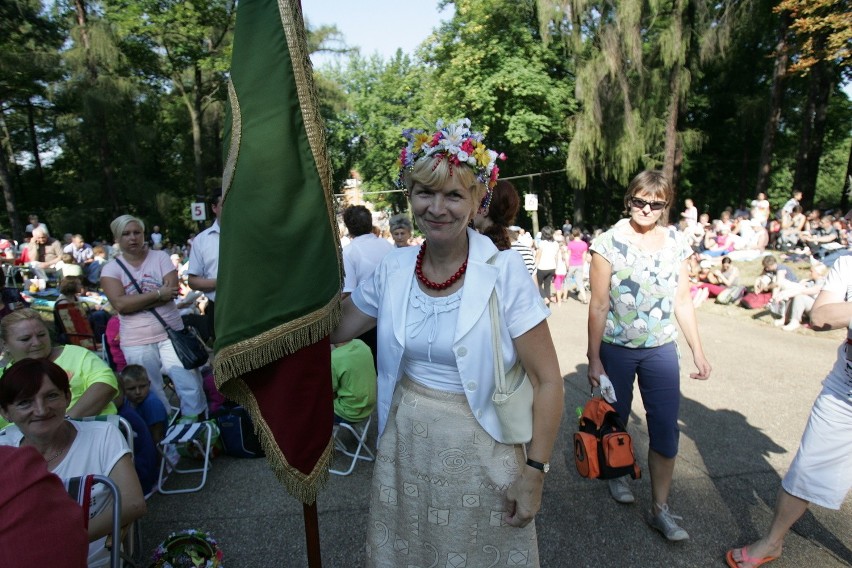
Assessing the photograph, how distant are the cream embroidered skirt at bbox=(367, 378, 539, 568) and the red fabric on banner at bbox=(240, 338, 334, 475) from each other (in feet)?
0.93

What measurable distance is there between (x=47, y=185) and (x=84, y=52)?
57.3ft

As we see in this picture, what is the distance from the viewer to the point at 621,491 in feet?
11.3

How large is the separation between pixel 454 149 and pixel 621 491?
9.02 ft

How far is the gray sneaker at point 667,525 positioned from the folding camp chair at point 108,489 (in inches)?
110

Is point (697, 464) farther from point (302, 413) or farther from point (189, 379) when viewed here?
point (189, 379)

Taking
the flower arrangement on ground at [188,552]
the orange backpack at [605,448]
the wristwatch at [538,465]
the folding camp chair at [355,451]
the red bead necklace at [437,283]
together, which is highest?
the red bead necklace at [437,283]

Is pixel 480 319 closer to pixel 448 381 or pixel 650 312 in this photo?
pixel 448 381

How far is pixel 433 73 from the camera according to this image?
2755 centimetres

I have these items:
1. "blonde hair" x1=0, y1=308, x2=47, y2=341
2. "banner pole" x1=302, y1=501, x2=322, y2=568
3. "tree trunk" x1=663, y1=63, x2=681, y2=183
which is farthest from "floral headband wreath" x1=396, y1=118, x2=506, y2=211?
"tree trunk" x1=663, y1=63, x2=681, y2=183

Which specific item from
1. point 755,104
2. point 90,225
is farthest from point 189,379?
point 90,225

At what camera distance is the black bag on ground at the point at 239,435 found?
431 centimetres

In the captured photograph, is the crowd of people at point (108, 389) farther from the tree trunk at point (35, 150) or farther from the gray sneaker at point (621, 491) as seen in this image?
the tree trunk at point (35, 150)

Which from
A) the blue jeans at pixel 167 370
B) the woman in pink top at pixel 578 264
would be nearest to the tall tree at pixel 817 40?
the woman in pink top at pixel 578 264

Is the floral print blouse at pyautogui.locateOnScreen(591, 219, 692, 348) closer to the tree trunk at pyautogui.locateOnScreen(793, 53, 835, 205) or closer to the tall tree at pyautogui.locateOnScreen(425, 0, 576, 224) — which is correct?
the tree trunk at pyautogui.locateOnScreen(793, 53, 835, 205)
